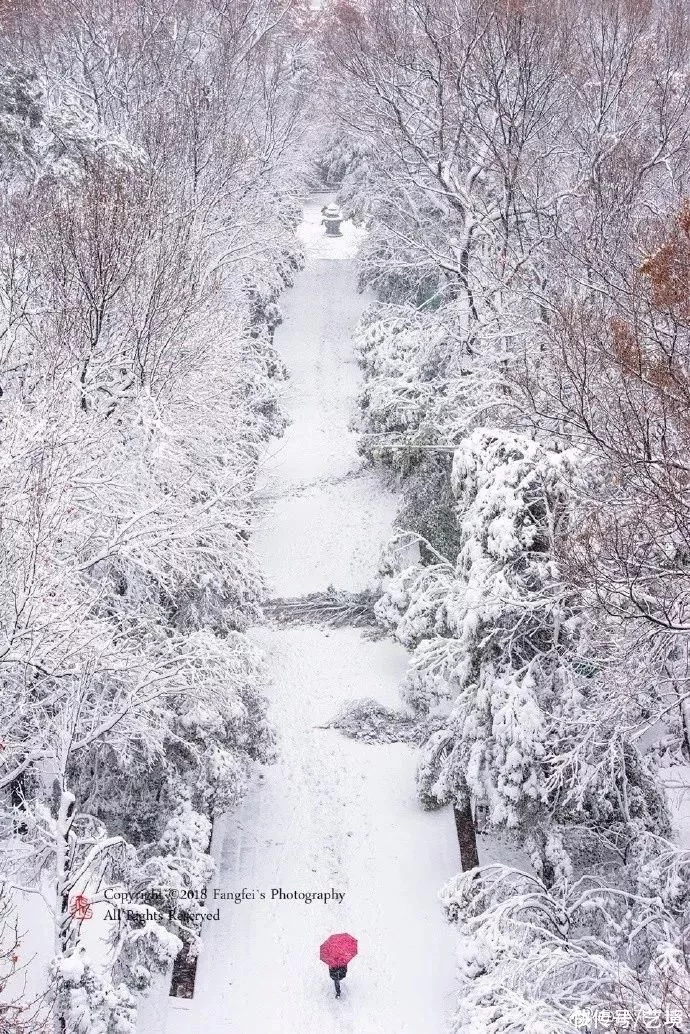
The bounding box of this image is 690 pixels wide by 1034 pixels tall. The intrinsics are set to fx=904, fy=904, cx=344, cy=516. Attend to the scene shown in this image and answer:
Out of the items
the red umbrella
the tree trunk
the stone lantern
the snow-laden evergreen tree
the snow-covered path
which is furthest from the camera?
the stone lantern

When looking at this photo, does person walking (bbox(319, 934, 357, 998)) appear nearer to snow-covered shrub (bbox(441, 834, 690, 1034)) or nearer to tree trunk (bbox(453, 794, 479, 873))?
snow-covered shrub (bbox(441, 834, 690, 1034))

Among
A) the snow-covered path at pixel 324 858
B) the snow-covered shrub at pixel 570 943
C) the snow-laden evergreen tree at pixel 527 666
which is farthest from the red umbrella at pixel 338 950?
the snow-laden evergreen tree at pixel 527 666

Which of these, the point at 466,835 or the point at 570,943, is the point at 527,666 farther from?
the point at 466,835

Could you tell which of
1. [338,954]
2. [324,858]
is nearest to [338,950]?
[338,954]

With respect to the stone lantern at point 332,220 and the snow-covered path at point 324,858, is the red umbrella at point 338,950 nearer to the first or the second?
the snow-covered path at point 324,858

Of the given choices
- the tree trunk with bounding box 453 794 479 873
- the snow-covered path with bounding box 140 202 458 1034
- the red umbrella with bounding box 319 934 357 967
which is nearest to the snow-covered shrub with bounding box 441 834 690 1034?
the snow-covered path with bounding box 140 202 458 1034

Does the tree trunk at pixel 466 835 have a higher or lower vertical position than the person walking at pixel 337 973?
higher
